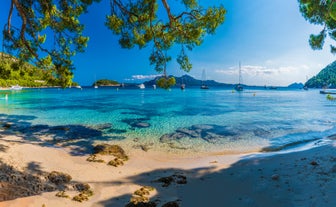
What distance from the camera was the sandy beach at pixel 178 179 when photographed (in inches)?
235

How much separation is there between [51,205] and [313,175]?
7.62 m

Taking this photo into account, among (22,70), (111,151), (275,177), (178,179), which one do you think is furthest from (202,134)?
(22,70)

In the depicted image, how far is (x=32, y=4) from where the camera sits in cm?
1019

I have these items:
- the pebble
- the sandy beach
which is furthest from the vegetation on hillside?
the pebble

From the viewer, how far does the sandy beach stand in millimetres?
5971

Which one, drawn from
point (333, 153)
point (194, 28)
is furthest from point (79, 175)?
point (333, 153)

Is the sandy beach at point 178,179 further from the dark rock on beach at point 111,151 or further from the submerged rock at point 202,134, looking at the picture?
the submerged rock at point 202,134

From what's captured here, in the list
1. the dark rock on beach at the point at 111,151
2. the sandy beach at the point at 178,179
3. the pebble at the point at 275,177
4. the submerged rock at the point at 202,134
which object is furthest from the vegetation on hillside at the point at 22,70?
the pebble at the point at 275,177

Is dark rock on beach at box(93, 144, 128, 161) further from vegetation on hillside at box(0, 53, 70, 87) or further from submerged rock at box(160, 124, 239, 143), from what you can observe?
submerged rock at box(160, 124, 239, 143)

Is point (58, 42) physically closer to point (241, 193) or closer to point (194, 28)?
point (194, 28)

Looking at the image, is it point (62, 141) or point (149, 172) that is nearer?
point (149, 172)

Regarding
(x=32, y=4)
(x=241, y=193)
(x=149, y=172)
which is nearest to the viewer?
(x=241, y=193)

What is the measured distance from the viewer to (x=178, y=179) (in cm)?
783

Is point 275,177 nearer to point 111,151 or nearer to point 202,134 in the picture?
point 111,151
